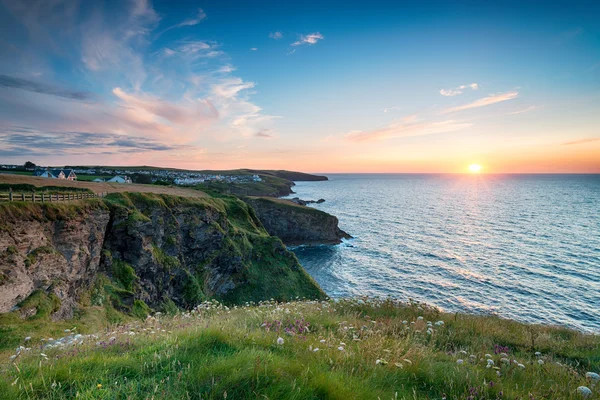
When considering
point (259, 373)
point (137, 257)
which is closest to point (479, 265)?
point (137, 257)

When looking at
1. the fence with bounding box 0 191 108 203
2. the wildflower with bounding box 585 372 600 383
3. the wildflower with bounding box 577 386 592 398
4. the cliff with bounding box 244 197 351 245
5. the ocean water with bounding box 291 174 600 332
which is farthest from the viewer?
the cliff with bounding box 244 197 351 245

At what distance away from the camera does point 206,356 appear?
4.86 metres

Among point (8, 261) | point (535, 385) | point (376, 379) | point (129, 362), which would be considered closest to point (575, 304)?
point (535, 385)

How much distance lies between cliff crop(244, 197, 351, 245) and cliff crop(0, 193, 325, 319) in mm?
31718

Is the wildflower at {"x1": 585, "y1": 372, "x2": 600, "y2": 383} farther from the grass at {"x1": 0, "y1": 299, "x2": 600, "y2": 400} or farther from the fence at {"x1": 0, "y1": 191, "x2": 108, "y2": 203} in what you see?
the fence at {"x1": 0, "y1": 191, "x2": 108, "y2": 203}

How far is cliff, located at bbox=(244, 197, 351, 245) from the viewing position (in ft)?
275

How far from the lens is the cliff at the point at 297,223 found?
8394 cm

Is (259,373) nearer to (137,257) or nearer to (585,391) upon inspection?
(585,391)

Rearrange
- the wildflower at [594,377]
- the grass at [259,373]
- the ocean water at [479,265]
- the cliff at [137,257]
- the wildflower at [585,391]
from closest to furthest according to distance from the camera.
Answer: the grass at [259,373], the wildflower at [585,391], the wildflower at [594,377], the cliff at [137,257], the ocean water at [479,265]

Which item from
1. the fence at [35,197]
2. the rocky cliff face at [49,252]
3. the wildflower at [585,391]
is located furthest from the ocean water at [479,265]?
the wildflower at [585,391]

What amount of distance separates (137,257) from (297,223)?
199 ft

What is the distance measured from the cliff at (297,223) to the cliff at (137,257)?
31718mm

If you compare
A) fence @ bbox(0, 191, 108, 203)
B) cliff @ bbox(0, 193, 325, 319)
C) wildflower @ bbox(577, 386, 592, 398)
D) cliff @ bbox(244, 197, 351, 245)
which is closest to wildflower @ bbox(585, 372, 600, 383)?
wildflower @ bbox(577, 386, 592, 398)

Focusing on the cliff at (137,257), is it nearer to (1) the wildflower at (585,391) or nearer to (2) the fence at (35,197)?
(2) the fence at (35,197)
